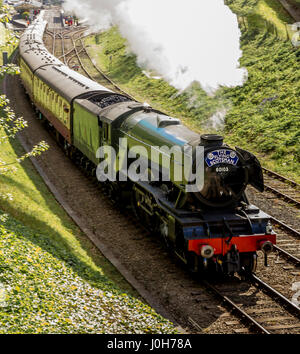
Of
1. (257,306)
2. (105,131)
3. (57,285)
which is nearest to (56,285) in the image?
(57,285)

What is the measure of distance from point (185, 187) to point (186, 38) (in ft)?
66.1

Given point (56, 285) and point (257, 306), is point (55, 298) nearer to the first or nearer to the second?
point (56, 285)

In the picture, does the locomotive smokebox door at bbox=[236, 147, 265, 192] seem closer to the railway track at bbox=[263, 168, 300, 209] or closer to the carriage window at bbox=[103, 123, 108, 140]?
the railway track at bbox=[263, 168, 300, 209]

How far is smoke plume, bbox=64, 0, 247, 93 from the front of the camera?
2942cm

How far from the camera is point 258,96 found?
88.1ft

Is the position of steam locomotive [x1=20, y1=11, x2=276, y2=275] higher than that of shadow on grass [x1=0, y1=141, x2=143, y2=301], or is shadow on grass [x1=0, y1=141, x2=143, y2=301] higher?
steam locomotive [x1=20, y1=11, x2=276, y2=275]

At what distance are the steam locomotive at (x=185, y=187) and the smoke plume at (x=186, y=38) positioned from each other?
40.9ft

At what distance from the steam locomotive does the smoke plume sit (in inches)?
491

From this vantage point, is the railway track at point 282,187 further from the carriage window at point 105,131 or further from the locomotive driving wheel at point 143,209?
the carriage window at point 105,131

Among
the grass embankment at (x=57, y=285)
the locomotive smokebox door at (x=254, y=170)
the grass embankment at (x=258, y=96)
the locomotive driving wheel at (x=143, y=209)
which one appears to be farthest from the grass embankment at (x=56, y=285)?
the grass embankment at (x=258, y=96)

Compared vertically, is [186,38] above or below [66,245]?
above

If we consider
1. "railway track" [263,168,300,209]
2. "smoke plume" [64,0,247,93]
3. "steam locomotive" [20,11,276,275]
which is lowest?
"railway track" [263,168,300,209]

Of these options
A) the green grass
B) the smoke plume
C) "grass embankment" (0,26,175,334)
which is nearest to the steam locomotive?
"grass embankment" (0,26,175,334)
